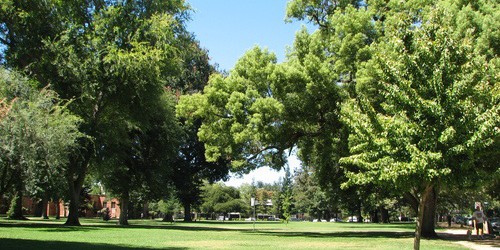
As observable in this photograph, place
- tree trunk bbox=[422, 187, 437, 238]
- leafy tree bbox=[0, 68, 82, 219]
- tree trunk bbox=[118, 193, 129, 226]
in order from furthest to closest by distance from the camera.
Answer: tree trunk bbox=[118, 193, 129, 226]
tree trunk bbox=[422, 187, 437, 238]
leafy tree bbox=[0, 68, 82, 219]

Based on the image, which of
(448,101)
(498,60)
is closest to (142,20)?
(498,60)

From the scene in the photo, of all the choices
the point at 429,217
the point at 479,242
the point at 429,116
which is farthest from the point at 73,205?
the point at 429,116

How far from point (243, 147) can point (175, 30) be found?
873cm

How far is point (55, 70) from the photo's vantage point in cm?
2744

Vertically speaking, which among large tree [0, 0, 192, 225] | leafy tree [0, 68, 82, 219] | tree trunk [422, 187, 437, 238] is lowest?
tree trunk [422, 187, 437, 238]

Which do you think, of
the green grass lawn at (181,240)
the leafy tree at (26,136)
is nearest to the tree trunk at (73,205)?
the green grass lawn at (181,240)

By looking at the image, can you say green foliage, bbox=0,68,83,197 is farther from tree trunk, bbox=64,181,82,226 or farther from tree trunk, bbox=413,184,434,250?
tree trunk, bbox=64,181,82,226

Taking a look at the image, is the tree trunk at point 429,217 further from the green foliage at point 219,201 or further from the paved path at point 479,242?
the green foliage at point 219,201

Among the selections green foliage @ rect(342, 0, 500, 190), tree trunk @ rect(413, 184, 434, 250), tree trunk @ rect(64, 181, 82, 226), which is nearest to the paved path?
tree trunk @ rect(413, 184, 434, 250)

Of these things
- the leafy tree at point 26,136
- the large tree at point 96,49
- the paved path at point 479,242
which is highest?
the large tree at point 96,49

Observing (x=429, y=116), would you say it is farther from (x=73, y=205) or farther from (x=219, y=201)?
(x=219, y=201)

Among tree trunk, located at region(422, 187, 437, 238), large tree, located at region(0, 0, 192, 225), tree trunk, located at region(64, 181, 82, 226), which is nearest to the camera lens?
tree trunk, located at region(422, 187, 437, 238)

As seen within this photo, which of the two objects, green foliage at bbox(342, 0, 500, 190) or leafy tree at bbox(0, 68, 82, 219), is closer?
Result: green foliage at bbox(342, 0, 500, 190)

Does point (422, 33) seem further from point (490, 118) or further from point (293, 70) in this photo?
point (293, 70)
